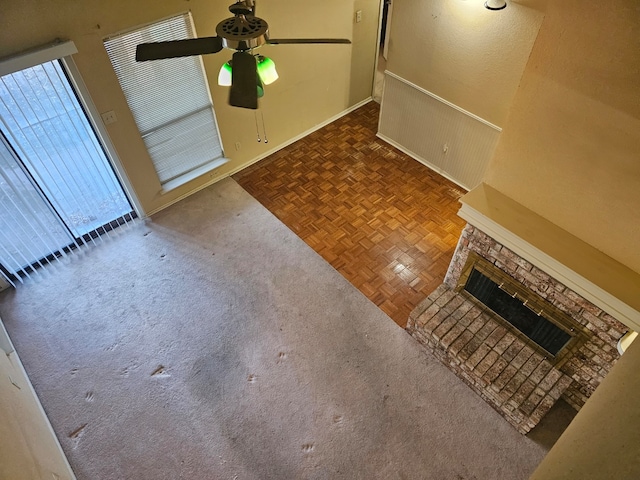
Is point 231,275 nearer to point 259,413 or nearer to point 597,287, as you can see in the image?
point 259,413

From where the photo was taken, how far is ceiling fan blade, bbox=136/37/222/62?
2162 millimetres

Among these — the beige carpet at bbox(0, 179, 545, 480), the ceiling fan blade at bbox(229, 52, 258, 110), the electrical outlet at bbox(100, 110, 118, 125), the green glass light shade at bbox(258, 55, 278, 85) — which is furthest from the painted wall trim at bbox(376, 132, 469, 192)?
the ceiling fan blade at bbox(229, 52, 258, 110)

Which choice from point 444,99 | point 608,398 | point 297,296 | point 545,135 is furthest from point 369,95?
point 608,398

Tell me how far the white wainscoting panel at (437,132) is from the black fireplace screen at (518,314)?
4.95 ft

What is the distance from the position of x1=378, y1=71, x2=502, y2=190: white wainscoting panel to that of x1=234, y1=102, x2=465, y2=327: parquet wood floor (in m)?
0.15

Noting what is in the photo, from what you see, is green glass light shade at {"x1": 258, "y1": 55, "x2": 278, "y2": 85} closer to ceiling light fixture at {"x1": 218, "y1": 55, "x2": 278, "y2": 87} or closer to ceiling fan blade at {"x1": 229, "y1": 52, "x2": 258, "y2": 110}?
ceiling light fixture at {"x1": 218, "y1": 55, "x2": 278, "y2": 87}

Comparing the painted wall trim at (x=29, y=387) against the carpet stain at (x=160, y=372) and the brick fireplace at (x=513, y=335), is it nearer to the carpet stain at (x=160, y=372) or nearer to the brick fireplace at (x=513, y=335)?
the carpet stain at (x=160, y=372)

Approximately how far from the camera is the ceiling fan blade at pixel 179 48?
2.16 m

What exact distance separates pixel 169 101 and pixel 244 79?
7.93 ft

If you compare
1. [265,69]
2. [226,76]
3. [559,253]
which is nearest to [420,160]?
[559,253]

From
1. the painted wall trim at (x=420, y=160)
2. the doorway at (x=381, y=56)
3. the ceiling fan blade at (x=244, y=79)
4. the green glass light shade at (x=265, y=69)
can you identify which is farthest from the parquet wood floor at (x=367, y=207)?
the ceiling fan blade at (x=244, y=79)

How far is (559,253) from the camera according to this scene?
8.77ft

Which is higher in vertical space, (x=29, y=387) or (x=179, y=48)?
(x=179, y=48)

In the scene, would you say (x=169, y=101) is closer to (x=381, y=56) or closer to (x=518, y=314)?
(x=381, y=56)
